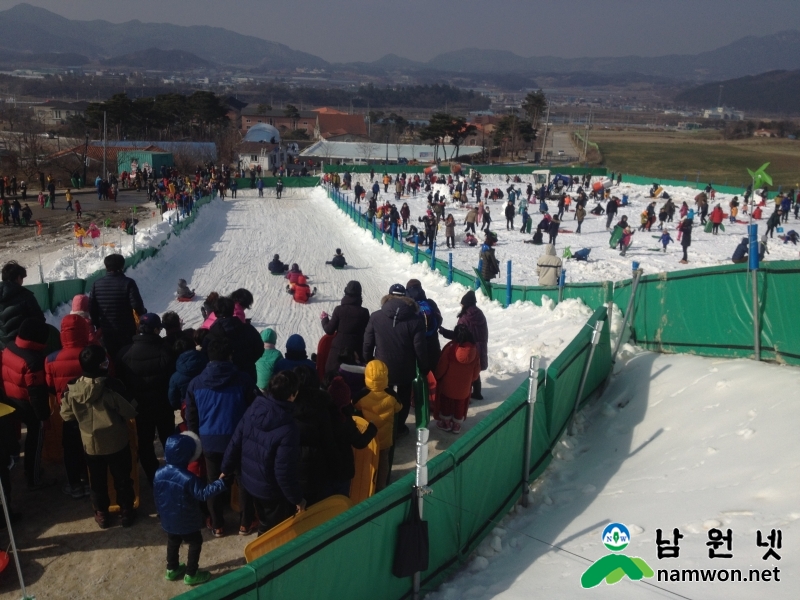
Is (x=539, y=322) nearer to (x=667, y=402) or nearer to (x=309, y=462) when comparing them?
(x=667, y=402)

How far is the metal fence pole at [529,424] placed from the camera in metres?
4.52

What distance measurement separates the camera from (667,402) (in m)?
5.71

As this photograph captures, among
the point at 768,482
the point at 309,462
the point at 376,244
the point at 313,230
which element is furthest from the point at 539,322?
the point at 313,230

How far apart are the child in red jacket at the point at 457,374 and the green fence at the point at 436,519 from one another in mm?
874

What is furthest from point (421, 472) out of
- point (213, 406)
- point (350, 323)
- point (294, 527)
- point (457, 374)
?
point (350, 323)

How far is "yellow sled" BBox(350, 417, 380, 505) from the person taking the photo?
459cm

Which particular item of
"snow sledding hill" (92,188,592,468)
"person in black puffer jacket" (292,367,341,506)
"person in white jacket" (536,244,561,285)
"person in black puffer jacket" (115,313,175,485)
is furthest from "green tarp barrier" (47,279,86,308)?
"person in black puffer jacket" (292,367,341,506)

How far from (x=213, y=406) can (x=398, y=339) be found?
1849 mm

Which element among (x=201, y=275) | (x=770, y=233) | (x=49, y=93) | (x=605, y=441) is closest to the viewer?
(x=605, y=441)

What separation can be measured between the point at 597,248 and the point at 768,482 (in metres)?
19.1

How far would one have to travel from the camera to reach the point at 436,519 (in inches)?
146

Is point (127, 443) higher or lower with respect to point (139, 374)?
lower

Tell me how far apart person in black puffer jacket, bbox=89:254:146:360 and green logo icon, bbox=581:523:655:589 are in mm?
4645

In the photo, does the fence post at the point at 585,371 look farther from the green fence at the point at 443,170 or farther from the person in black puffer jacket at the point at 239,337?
the green fence at the point at 443,170
